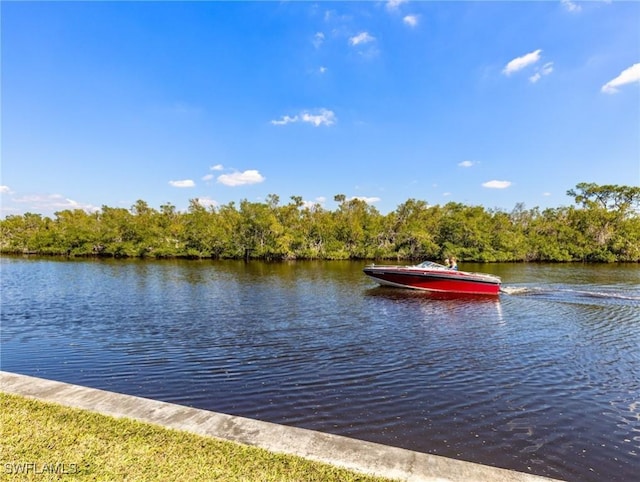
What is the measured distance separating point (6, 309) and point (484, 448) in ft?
67.6

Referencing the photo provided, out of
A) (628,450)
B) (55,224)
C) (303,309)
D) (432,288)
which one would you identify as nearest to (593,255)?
(432,288)

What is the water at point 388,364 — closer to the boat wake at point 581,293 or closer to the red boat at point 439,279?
the boat wake at point 581,293

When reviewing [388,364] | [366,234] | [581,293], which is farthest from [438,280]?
[366,234]

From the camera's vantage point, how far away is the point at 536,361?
1074 cm

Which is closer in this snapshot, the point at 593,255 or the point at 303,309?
the point at 303,309

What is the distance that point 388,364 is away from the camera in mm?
10273

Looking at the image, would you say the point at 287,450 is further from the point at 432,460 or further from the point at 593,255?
the point at 593,255

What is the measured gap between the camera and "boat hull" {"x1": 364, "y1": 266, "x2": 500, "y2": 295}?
898 inches

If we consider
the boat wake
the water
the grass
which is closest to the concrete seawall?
the grass

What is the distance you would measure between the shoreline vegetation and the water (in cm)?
4172

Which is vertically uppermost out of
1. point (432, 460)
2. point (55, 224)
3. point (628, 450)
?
point (55, 224)

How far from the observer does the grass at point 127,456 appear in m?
3.85

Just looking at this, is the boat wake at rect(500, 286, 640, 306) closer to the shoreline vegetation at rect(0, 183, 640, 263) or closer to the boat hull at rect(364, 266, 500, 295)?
the boat hull at rect(364, 266, 500, 295)

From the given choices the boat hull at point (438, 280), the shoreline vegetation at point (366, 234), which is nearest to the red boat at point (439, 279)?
the boat hull at point (438, 280)
